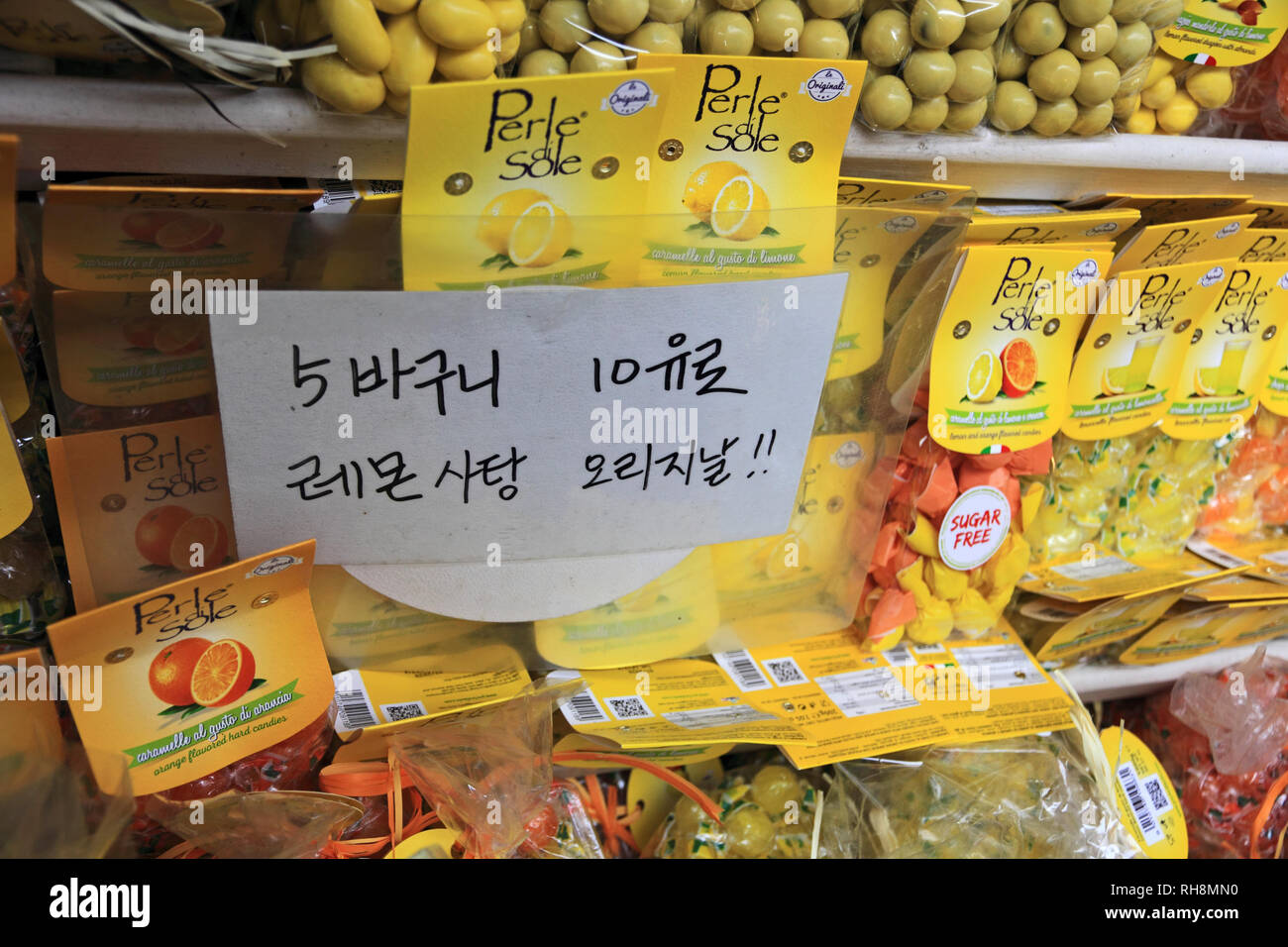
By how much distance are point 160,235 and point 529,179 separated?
285mm

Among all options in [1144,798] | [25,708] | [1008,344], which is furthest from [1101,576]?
[25,708]

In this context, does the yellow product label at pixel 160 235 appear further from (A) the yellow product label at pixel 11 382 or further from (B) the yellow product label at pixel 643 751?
(B) the yellow product label at pixel 643 751

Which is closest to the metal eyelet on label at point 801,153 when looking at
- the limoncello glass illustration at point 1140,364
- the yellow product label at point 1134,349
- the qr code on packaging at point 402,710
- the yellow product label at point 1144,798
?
the yellow product label at point 1134,349

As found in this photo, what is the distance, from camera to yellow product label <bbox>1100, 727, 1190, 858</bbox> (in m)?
1.16

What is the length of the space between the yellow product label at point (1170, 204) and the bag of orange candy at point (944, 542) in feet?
0.93

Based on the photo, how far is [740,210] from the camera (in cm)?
83

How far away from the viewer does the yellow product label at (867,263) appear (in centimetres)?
86

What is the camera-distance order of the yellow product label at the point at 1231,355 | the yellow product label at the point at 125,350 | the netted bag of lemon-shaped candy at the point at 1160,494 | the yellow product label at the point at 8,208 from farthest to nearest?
the netted bag of lemon-shaped candy at the point at 1160,494 < the yellow product label at the point at 1231,355 < the yellow product label at the point at 125,350 < the yellow product label at the point at 8,208

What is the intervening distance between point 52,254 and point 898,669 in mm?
963

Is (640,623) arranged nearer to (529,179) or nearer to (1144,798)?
(529,179)

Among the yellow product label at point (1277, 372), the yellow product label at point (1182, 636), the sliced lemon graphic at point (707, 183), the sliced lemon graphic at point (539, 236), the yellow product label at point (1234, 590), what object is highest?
the sliced lemon graphic at point (707, 183)

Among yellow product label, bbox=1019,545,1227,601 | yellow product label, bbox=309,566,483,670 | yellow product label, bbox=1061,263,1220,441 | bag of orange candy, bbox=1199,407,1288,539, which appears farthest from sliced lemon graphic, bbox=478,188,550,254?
bag of orange candy, bbox=1199,407,1288,539
